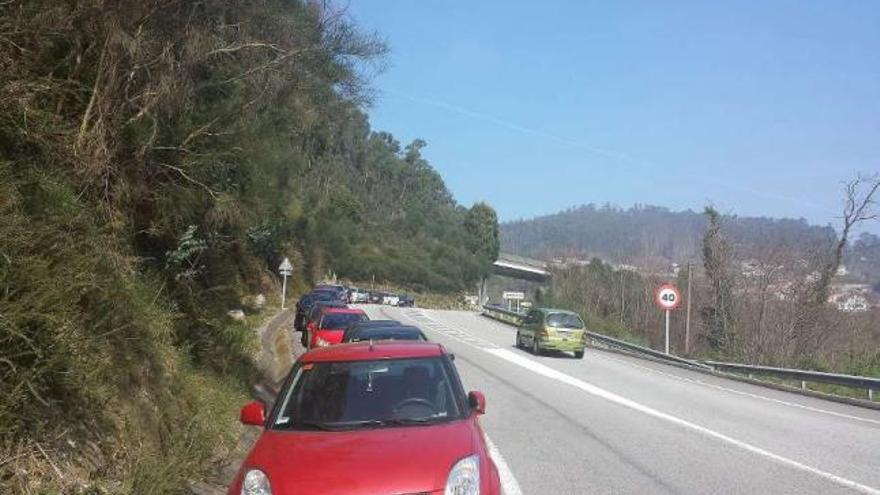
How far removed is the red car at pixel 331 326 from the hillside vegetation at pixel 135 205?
2581mm

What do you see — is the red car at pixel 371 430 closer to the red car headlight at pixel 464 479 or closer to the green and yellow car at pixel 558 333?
the red car headlight at pixel 464 479

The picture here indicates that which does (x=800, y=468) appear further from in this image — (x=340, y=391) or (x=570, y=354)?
(x=570, y=354)

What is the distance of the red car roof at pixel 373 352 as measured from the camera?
270 inches

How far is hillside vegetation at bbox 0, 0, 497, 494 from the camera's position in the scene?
5977 millimetres

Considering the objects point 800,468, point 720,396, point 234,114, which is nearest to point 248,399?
point 234,114

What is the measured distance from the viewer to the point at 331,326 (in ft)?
72.3

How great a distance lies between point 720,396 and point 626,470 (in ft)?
32.9

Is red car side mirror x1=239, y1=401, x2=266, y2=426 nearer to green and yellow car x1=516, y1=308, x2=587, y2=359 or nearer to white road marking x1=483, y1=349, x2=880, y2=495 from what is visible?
white road marking x1=483, y1=349, x2=880, y2=495

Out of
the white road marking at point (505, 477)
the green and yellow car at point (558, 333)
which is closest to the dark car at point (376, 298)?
the green and yellow car at point (558, 333)

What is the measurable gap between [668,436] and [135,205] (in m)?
7.97

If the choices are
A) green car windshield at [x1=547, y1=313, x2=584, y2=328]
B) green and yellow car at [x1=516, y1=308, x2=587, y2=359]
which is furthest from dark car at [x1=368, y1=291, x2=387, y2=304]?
green car windshield at [x1=547, y1=313, x2=584, y2=328]

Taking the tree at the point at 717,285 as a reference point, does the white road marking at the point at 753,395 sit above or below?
below

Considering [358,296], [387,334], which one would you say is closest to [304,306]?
[387,334]

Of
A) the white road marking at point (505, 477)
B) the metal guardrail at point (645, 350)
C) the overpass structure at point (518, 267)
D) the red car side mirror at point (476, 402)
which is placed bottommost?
the metal guardrail at point (645, 350)
